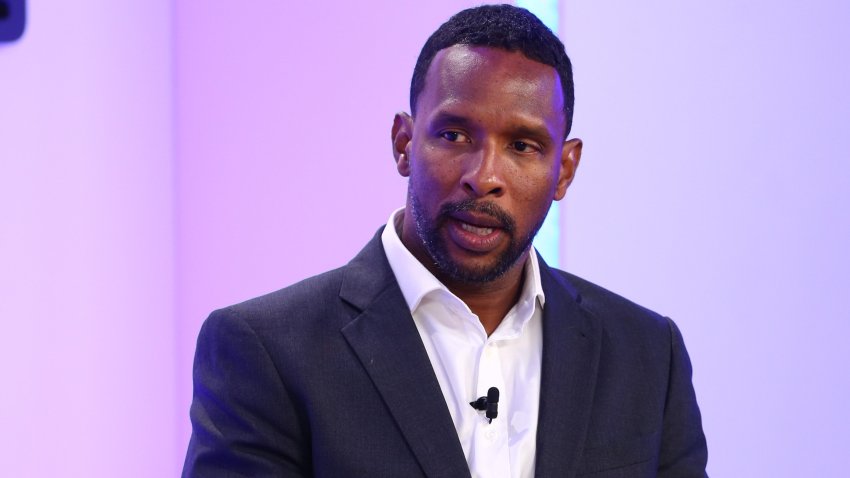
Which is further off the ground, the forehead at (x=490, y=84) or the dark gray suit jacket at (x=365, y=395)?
the forehead at (x=490, y=84)

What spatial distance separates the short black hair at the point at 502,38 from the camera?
2.05 meters

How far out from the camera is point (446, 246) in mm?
2000

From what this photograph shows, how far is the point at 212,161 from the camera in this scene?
312cm

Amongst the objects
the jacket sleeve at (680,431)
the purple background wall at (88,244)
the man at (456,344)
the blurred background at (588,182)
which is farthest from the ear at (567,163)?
the purple background wall at (88,244)

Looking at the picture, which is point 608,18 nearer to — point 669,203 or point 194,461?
point 669,203

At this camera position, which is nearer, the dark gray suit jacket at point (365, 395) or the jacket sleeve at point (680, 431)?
the dark gray suit jacket at point (365, 395)

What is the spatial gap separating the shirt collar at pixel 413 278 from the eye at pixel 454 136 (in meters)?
0.23

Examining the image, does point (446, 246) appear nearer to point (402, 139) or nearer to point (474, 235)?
point (474, 235)

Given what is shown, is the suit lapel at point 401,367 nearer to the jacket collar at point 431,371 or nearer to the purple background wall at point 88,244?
the jacket collar at point 431,371

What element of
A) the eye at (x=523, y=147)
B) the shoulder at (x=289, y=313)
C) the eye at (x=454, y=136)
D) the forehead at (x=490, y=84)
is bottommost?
the shoulder at (x=289, y=313)

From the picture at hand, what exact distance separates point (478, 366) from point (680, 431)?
1.56 ft

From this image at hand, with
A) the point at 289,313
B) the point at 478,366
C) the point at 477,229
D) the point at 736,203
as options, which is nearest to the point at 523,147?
the point at 477,229

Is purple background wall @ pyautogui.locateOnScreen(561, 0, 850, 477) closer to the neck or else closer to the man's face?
the neck

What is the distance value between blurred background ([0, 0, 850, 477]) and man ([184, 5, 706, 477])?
96cm
